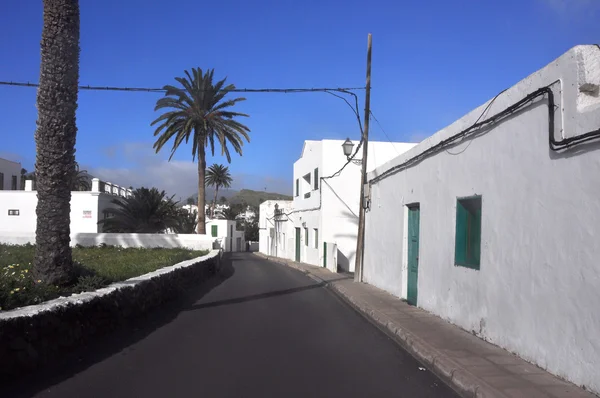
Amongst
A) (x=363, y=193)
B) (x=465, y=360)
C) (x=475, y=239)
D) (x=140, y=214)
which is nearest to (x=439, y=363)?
(x=465, y=360)

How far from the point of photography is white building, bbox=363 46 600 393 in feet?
17.8

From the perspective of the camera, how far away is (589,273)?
530cm

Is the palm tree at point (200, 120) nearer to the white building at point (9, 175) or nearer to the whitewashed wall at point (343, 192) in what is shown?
the whitewashed wall at point (343, 192)

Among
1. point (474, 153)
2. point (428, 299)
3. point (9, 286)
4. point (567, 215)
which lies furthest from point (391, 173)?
point (9, 286)

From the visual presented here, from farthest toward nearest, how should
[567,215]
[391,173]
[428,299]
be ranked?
[391,173] < [428,299] < [567,215]

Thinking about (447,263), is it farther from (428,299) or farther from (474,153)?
(474,153)

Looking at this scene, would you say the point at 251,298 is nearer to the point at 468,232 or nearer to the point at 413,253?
the point at 413,253

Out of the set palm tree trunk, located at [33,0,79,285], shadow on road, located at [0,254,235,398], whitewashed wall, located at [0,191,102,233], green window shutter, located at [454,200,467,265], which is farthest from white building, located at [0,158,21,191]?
green window shutter, located at [454,200,467,265]

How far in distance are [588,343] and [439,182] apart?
5.34 metres

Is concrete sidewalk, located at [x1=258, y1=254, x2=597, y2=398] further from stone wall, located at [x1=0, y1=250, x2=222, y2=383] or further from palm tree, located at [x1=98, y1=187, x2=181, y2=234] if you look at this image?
palm tree, located at [x1=98, y1=187, x2=181, y2=234]

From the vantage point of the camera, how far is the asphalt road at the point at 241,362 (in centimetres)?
557

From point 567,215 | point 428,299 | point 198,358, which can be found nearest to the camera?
point 567,215

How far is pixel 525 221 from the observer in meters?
6.75

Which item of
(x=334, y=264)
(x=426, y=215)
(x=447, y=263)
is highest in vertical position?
(x=426, y=215)
